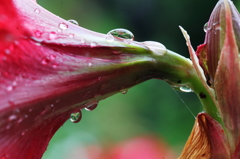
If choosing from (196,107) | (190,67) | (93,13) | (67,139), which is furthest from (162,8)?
(190,67)

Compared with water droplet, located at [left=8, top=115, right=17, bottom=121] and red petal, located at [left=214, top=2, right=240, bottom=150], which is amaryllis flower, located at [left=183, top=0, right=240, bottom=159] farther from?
water droplet, located at [left=8, top=115, right=17, bottom=121]

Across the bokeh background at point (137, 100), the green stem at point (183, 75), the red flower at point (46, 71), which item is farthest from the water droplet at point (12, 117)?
the bokeh background at point (137, 100)

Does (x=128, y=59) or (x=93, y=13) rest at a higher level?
(x=93, y=13)

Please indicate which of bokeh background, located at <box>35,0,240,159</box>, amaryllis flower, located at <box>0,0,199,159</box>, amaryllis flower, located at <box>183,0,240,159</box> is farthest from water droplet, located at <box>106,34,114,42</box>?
bokeh background, located at <box>35,0,240,159</box>

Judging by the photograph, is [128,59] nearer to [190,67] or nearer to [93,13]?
[190,67]

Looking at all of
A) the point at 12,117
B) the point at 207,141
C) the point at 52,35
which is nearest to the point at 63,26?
the point at 52,35

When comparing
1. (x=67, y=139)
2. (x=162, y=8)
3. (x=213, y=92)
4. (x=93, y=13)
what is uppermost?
(x=93, y=13)
